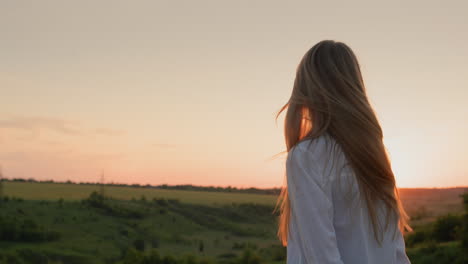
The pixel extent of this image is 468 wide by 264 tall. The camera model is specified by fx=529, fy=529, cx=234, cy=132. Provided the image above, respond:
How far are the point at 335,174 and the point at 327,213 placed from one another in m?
0.19

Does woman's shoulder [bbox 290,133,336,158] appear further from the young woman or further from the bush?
the bush

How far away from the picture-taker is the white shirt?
2.23m

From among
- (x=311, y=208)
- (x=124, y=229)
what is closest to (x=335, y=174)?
(x=311, y=208)

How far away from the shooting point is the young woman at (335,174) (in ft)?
7.37

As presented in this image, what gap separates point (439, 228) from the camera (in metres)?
22.4

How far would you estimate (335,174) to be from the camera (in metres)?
2.34

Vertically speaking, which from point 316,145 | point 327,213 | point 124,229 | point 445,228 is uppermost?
point 316,145

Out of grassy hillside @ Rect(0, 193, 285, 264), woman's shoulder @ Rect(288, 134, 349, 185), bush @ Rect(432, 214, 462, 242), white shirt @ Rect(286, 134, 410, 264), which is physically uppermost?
woman's shoulder @ Rect(288, 134, 349, 185)

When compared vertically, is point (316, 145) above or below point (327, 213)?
above

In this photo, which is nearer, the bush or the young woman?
the young woman

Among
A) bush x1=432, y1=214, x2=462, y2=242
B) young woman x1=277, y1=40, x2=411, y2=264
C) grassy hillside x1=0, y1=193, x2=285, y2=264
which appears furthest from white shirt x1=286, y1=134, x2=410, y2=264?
grassy hillside x1=0, y1=193, x2=285, y2=264

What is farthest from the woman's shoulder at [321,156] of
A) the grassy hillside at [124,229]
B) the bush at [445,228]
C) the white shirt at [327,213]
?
the grassy hillside at [124,229]

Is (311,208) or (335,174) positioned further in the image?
(335,174)

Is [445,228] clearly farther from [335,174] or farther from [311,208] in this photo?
[311,208]
